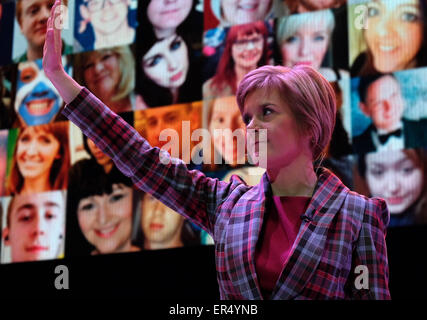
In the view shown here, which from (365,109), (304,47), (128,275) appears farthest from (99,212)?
(365,109)

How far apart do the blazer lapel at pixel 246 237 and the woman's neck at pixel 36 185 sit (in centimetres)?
220

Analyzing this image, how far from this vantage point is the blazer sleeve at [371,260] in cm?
140

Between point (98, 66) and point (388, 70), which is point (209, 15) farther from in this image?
point (388, 70)

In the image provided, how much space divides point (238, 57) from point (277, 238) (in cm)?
190

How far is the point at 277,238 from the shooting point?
1.47 m

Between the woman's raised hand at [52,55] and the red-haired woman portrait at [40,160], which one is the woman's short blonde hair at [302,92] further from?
the red-haired woman portrait at [40,160]

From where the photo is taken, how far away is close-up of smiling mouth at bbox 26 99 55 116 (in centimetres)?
362

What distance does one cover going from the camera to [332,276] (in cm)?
138

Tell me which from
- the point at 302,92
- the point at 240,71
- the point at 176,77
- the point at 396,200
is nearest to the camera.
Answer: the point at 302,92

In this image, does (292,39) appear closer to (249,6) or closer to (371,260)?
Answer: (249,6)

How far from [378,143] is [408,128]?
0.45 ft

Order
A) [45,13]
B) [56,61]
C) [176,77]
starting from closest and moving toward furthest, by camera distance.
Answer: [56,61] → [45,13] → [176,77]

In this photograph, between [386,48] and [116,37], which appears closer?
[386,48]
